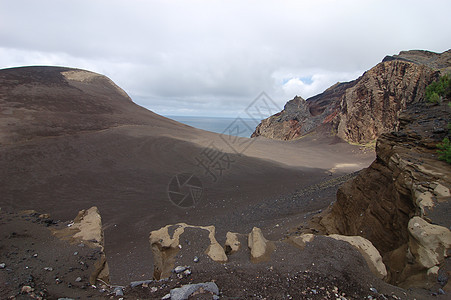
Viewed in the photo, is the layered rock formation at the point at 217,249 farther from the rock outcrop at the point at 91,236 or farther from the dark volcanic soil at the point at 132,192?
the rock outcrop at the point at 91,236

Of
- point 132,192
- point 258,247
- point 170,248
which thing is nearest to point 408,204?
point 258,247

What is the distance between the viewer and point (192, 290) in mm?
2523

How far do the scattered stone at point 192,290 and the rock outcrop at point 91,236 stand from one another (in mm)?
1400

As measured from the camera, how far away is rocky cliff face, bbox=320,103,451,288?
3041mm

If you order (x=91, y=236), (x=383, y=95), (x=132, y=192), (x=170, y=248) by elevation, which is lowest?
(x=132, y=192)

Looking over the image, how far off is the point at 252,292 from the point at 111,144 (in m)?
16.4

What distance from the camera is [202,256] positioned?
3389 millimetres

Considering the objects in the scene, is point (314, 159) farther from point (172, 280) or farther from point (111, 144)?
point (172, 280)

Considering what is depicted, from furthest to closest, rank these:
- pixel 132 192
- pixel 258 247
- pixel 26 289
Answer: pixel 132 192, pixel 258 247, pixel 26 289

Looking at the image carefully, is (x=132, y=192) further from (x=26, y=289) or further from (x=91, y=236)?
(x=26, y=289)

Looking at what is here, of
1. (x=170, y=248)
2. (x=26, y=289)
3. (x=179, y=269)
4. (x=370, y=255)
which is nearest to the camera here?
(x=26, y=289)

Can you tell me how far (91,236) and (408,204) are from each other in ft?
18.8

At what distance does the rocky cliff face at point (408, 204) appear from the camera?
3.04 metres

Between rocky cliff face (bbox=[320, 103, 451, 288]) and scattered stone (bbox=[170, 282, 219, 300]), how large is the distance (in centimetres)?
243
